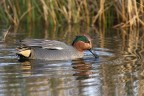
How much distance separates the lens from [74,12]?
13961 millimetres

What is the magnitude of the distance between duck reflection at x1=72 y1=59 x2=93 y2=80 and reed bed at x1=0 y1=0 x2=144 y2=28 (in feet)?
13.6

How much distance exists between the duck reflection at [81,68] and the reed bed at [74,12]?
414 centimetres

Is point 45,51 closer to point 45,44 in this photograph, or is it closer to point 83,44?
point 45,44

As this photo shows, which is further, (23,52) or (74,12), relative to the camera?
(74,12)

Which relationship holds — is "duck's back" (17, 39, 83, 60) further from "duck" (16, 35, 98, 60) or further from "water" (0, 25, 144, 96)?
"water" (0, 25, 144, 96)

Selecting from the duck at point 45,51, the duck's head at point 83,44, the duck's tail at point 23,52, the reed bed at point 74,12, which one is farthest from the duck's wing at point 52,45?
the reed bed at point 74,12

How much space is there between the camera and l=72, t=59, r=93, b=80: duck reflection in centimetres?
805

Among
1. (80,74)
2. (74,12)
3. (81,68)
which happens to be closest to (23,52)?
(81,68)

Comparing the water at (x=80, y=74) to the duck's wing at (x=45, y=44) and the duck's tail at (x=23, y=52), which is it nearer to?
the duck's tail at (x=23, y=52)

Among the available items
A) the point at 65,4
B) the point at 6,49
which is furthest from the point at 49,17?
the point at 6,49

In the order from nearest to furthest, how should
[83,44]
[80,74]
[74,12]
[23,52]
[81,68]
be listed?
[80,74], [81,68], [23,52], [83,44], [74,12]

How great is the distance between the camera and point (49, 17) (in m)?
14.1

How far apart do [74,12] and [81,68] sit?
5324 millimetres

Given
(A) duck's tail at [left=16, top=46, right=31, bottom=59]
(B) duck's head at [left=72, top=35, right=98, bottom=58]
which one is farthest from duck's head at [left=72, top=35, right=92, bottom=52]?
(A) duck's tail at [left=16, top=46, right=31, bottom=59]
